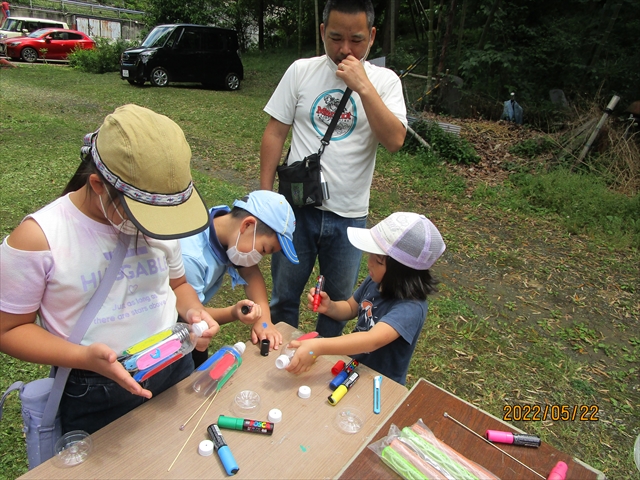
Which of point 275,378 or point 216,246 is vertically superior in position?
point 216,246

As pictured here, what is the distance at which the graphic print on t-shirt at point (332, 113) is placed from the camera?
2.11 meters

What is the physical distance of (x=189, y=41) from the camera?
11.5 meters

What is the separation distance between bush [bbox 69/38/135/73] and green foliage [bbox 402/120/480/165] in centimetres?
1213

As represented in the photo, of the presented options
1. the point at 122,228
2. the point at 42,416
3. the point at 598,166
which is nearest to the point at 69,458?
the point at 42,416

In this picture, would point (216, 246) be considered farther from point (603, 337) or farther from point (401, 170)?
point (401, 170)

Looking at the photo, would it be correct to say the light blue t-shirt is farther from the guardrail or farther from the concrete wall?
the guardrail

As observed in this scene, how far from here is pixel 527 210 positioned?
561 centimetres

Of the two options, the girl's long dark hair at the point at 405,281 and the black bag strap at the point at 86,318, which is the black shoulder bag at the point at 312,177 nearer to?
the girl's long dark hair at the point at 405,281

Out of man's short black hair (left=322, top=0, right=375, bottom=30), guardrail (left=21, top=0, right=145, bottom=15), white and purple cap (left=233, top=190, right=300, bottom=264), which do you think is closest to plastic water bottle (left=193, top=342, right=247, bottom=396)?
white and purple cap (left=233, top=190, right=300, bottom=264)

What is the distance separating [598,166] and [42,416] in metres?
7.20

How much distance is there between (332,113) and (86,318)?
57.2 inches

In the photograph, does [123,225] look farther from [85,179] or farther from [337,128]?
[337,128]

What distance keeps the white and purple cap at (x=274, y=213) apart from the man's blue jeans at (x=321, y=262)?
373mm

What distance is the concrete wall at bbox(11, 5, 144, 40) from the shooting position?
2253 cm
